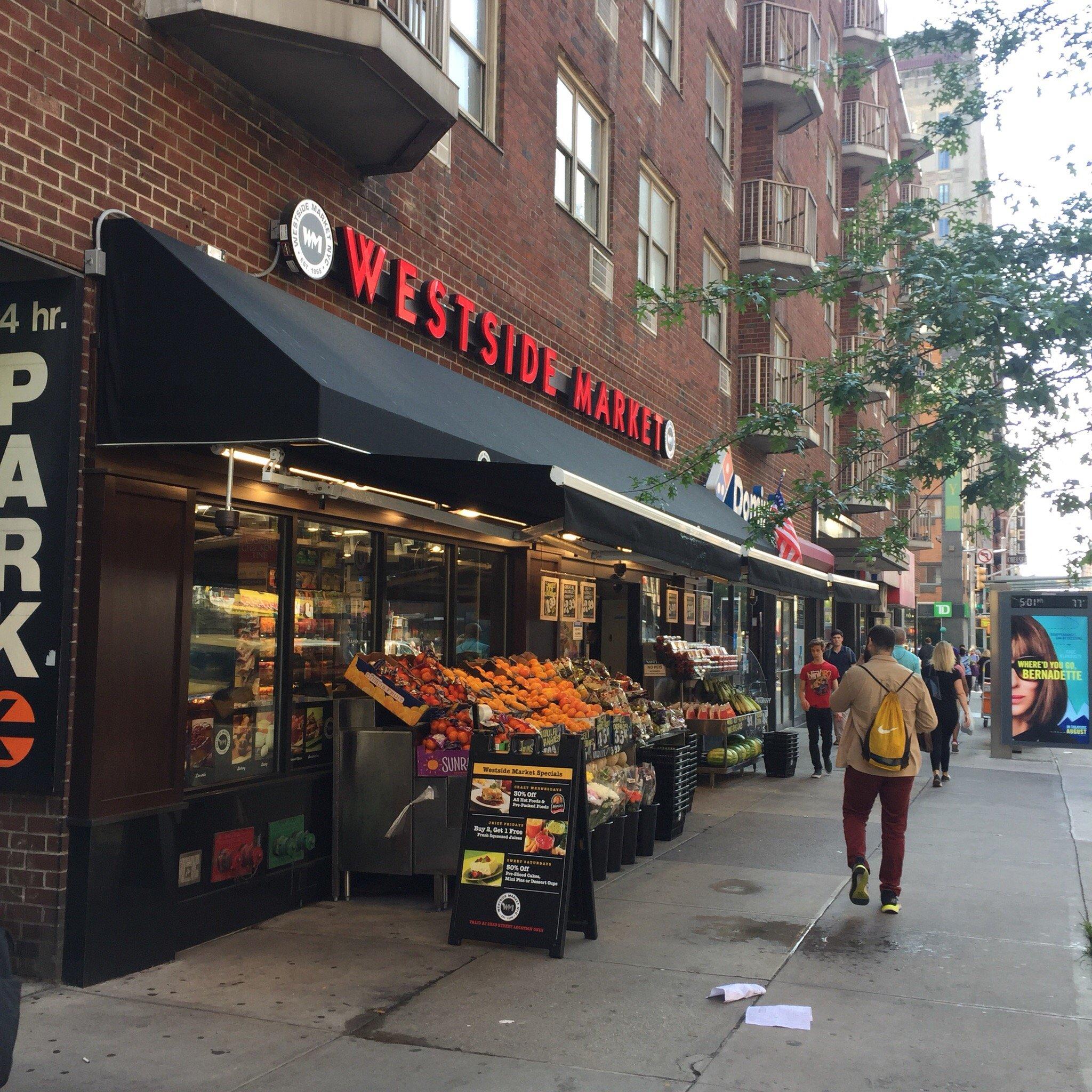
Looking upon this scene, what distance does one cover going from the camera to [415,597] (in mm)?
9578

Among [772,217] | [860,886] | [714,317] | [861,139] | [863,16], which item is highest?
[863,16]

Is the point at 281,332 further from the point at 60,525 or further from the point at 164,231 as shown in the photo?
the point at 60,525

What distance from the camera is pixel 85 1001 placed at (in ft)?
18.4

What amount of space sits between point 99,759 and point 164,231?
2932mm

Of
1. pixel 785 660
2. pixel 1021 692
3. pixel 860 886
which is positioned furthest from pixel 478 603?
pixel 785 660

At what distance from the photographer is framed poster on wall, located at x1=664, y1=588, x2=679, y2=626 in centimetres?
1584

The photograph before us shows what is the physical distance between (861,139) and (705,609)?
17649 mm

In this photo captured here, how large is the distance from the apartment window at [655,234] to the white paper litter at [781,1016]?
1041cm

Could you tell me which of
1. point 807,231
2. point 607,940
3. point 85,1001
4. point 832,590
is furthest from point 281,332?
point 807,231

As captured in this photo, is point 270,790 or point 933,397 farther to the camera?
point 933,397

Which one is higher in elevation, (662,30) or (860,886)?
(662,30)

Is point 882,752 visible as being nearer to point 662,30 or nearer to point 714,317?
point 714,317

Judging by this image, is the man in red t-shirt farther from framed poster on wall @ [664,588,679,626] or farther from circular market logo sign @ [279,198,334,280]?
circular market logo sign @ [279,198,334,280]

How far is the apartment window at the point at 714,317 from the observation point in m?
17.8
